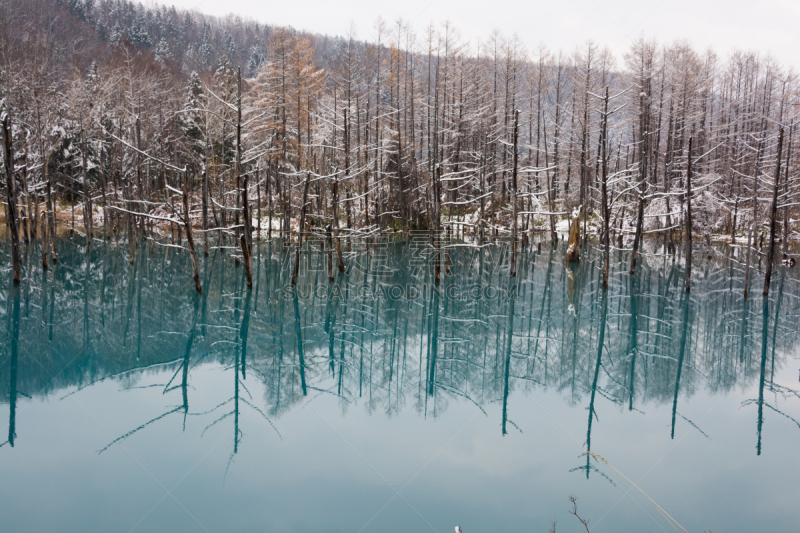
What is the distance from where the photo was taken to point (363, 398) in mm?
8867

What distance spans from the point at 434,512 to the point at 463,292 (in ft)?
42.6

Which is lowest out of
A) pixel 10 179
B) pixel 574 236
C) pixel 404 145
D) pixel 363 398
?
pixel 363 398

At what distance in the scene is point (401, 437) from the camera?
738 cm

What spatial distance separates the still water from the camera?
18.5 ft

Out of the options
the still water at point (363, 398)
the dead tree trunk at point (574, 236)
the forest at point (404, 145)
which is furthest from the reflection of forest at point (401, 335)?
the dead tree trunk at point (574, 236)

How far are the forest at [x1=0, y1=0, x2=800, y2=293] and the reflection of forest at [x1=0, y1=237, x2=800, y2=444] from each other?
232cm

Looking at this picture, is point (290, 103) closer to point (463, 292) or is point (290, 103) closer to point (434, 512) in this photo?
point (463, 292)

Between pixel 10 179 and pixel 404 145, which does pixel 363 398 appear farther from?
pixel 404 145

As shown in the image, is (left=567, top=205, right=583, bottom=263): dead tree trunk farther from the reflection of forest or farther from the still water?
the still water

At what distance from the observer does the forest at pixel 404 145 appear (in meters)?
23.4

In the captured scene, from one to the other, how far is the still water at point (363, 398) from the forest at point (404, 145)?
450 centimetres

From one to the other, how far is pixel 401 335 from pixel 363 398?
4.07 m

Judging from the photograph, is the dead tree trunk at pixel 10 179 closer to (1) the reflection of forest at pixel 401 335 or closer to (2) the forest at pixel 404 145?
(1) the reflection of forest at pixel 401 335

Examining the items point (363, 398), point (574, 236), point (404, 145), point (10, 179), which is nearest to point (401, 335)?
point (363, 398)
